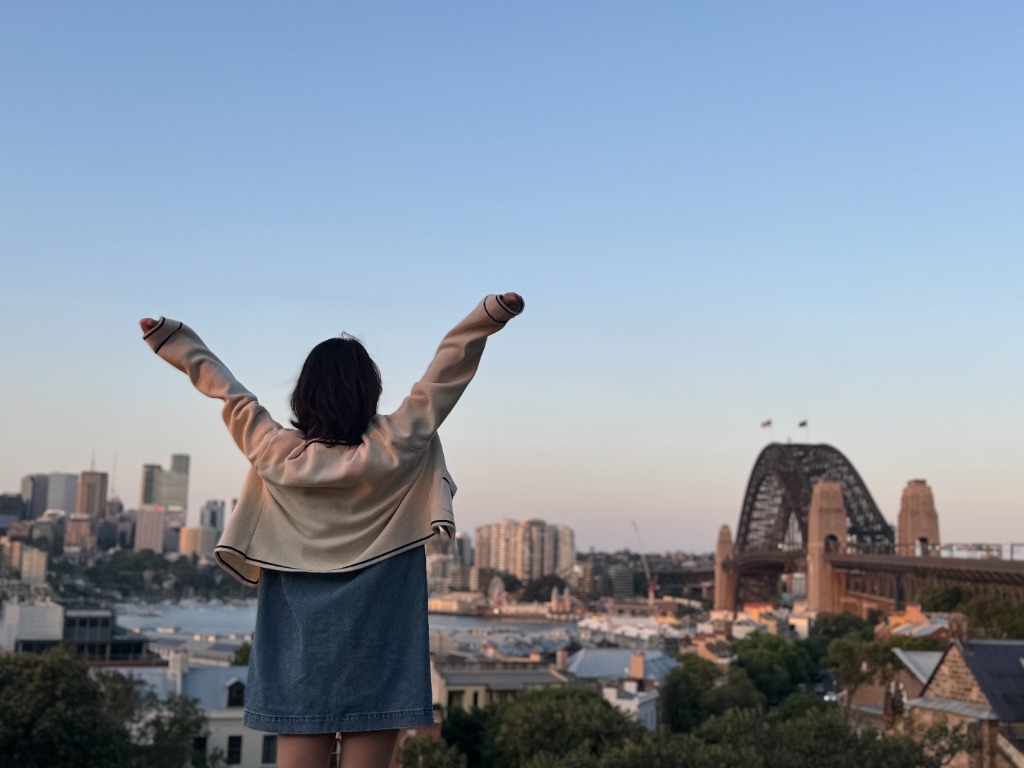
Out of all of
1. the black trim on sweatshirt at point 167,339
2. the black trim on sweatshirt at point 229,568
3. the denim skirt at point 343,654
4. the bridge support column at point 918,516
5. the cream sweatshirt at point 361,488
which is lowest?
the denim skirt at point 343,654

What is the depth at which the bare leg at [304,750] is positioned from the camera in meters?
3.80

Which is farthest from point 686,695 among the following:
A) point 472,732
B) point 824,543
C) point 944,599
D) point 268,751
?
point 824,543

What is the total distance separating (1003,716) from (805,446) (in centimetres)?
10949

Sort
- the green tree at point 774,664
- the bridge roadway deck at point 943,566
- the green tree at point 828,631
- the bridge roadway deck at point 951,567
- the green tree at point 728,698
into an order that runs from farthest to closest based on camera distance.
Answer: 1. the green tree at point 828,631
2. the bridge roadway deck at point 943,566
3. the bridge roadway deck at point 951,567
4. the green tree at point 774,664
5. the green tree at point 728,698

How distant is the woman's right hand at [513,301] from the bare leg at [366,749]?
4.50ft

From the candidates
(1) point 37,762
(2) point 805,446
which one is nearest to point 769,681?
(1) point 37,762

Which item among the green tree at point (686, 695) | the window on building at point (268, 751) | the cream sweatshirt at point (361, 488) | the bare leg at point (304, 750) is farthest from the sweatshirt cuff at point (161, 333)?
the green tree at point (686, 695)

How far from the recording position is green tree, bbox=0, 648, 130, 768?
31344 mm

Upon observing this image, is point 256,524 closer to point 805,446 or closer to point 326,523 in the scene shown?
point 326,523

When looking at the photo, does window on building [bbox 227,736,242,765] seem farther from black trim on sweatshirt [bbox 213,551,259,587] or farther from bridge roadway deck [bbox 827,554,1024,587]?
bridge roadway deck [bbox 827,554,1024,587]

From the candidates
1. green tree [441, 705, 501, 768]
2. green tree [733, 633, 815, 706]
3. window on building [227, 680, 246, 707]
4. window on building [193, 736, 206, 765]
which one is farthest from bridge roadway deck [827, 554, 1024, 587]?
window on building [193, 736, 206, 765]

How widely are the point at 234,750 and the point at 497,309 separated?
134ft

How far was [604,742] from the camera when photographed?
33.1 meters

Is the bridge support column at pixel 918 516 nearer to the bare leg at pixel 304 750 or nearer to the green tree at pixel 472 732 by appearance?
the green tree at pixel 472 732
